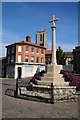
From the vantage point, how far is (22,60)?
143ft

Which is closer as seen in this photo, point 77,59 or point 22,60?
point 22,60

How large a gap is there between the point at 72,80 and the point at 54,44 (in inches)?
121

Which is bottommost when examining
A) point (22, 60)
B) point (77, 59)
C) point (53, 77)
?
point (53, 77)

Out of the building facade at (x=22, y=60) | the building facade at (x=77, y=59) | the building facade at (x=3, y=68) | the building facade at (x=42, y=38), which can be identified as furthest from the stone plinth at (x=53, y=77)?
the building facade at (x=42, y=38)

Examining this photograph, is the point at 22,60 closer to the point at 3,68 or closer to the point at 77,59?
the point at 3,68

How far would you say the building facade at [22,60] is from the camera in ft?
143

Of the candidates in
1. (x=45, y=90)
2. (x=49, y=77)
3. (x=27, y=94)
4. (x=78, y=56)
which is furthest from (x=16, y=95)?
(x=78, y=56)

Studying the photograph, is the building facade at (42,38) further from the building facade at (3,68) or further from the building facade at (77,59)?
the building facade at (3,68)

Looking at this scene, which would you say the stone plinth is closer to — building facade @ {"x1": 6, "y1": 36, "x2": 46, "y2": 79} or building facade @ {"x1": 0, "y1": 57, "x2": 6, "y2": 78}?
building facade @ {"x1": 6, "y1": 36, "x2": 46, "y2": 79}

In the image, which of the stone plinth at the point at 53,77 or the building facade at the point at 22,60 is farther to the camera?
the building facade at the point at 22,60

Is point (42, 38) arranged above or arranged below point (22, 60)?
above

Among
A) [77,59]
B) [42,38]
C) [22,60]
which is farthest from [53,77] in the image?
[42,38]

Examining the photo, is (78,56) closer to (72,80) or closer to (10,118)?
(72,80)

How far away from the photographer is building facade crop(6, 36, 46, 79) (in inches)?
1714
